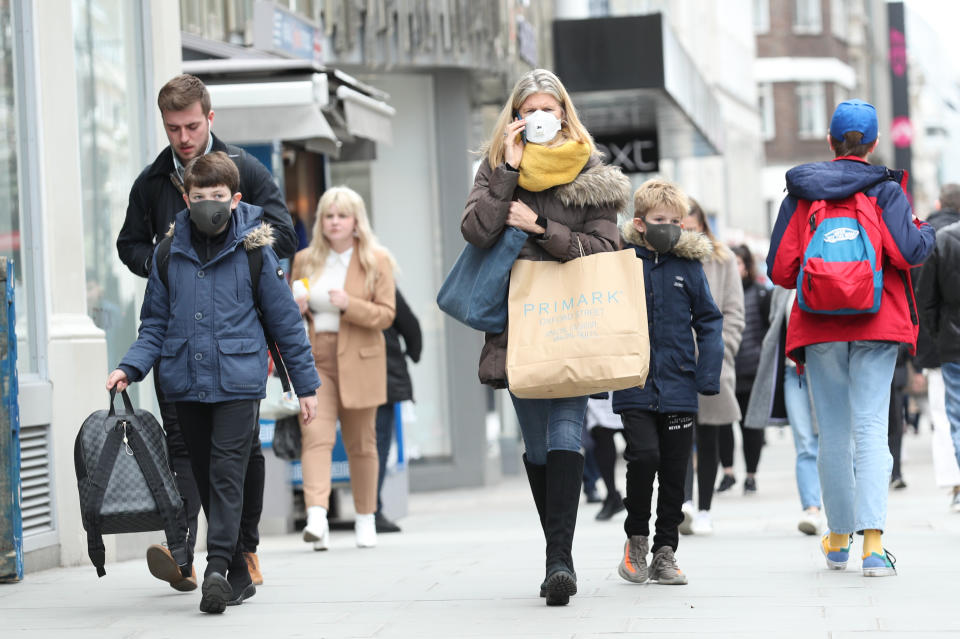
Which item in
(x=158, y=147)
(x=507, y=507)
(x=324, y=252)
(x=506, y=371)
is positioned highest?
(x=158, y=147)

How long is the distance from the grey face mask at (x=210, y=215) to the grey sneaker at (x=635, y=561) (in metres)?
2.05

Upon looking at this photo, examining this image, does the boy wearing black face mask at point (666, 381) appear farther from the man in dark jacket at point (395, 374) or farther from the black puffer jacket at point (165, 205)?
the man in dark jacket at point (395, 374)

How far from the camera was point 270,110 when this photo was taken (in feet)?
33.8

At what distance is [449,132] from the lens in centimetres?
1447

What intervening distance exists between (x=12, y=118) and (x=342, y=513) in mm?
4522

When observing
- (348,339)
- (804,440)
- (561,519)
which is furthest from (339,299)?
(561,519)

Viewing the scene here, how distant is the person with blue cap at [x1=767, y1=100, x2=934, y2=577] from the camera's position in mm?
6559

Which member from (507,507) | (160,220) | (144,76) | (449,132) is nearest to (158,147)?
(144,76)

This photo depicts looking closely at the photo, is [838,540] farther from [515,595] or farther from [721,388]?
[721,388]

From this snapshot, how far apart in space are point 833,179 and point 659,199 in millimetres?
730

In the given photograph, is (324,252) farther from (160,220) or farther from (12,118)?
(160,220)

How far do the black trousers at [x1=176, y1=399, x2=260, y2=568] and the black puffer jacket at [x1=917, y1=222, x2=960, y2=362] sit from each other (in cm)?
472

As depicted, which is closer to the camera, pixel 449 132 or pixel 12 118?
pixel 12 118

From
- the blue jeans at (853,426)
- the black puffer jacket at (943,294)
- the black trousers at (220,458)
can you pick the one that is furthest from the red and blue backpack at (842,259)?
the black puffer jacket at (943,294)
